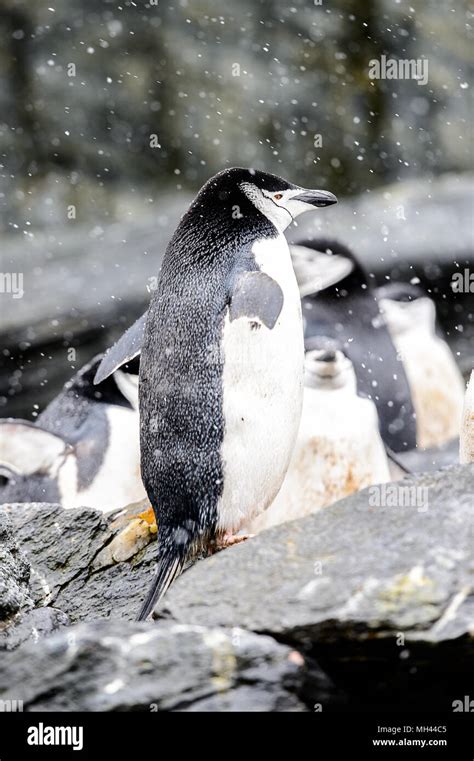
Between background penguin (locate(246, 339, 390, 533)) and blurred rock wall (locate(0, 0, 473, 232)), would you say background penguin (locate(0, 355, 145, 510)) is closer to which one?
background penguin (locate(246, 339, 390, 533))

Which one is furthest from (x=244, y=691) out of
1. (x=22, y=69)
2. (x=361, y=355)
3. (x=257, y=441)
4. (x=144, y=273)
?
(x=22, y=69)

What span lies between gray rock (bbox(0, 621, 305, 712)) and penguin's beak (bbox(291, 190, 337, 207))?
1075 mm

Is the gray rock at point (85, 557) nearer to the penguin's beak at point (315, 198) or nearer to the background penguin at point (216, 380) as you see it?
the background penguin at point (216, 380)

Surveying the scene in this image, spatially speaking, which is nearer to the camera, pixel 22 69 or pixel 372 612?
pixel 372 612

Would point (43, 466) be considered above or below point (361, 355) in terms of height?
below

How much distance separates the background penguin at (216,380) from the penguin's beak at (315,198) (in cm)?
14

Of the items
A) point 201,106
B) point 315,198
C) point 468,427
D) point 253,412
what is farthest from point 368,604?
point 201,106

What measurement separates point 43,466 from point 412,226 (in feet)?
8.65

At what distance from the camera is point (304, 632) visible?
121 centimetres

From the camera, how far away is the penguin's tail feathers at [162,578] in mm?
1653

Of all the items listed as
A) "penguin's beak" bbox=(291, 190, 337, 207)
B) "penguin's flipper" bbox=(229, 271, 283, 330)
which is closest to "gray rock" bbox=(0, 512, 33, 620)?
"penguin's flipper" bbox=(229, 271, 283, 330)

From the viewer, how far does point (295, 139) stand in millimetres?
5461

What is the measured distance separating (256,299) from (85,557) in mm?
602

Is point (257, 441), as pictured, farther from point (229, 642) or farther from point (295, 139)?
point (295, 139)
